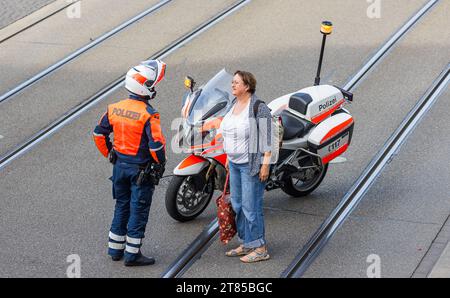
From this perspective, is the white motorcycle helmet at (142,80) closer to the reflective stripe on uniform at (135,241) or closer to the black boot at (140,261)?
the reflective stripe on uniform at (135,241)

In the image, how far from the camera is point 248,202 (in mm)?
8883

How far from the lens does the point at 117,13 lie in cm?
1620

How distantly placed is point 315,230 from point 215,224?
986 mm

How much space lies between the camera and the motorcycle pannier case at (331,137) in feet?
32.3

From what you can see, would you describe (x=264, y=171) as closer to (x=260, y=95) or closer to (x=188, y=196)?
(x=188, y=196)

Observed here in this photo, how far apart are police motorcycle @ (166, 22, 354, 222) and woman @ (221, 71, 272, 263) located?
56 centimetres

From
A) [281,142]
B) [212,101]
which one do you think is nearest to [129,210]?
[212,101]

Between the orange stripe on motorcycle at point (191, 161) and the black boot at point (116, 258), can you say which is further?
the orange stripe on motorcycle at point (191, 161)

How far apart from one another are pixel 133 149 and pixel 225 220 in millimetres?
1089

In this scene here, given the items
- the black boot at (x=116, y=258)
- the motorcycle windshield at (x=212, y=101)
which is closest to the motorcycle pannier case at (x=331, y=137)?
the motorcycle windshield at (x=212, y=101)

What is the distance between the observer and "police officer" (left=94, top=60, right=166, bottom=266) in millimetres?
8695

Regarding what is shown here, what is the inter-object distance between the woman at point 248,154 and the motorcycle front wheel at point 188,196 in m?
0.73
